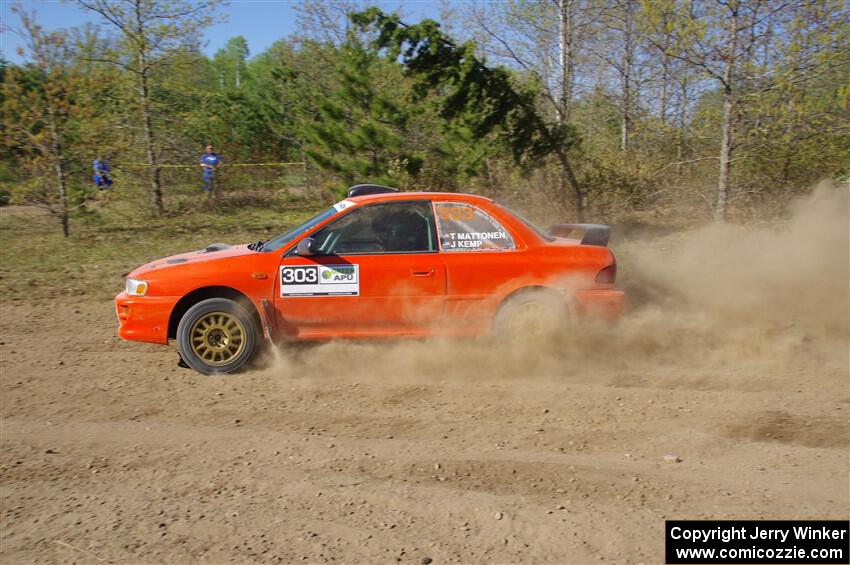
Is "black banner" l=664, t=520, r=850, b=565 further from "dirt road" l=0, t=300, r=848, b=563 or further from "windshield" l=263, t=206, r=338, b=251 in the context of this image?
"windshield" l=263, t=206, r=338, b=251

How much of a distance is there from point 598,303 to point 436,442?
238cm

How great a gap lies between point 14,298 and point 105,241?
16.2 feet

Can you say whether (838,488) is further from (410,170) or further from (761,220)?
(410,170)

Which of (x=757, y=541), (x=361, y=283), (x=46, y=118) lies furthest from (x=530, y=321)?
(x=46, y=118)

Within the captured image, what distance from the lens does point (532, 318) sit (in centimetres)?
645

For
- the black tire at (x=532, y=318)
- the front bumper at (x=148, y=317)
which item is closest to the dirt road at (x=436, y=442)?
the black tire at (x=532, y=318)

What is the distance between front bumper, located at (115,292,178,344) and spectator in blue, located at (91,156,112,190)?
9.99m

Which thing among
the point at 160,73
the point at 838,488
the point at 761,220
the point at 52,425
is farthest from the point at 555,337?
the point at 160,73

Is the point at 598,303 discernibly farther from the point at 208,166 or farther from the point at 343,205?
the point at 208,166

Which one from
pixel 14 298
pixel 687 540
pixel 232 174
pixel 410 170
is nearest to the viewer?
pixel 687 540

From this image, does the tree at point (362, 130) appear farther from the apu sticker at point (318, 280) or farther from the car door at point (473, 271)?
the apu sticker at point (318, 280)

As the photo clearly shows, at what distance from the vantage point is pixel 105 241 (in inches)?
565

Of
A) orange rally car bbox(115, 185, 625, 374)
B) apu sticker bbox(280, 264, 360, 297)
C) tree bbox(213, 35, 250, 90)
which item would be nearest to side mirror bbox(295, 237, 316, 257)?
orange rally car bbox(115, 185, 625, 374)

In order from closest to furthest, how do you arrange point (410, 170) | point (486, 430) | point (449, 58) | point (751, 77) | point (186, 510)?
point (186, 510) < point (486, 430) < point (751, 77) < point (449, 58) < point (410, 170)
